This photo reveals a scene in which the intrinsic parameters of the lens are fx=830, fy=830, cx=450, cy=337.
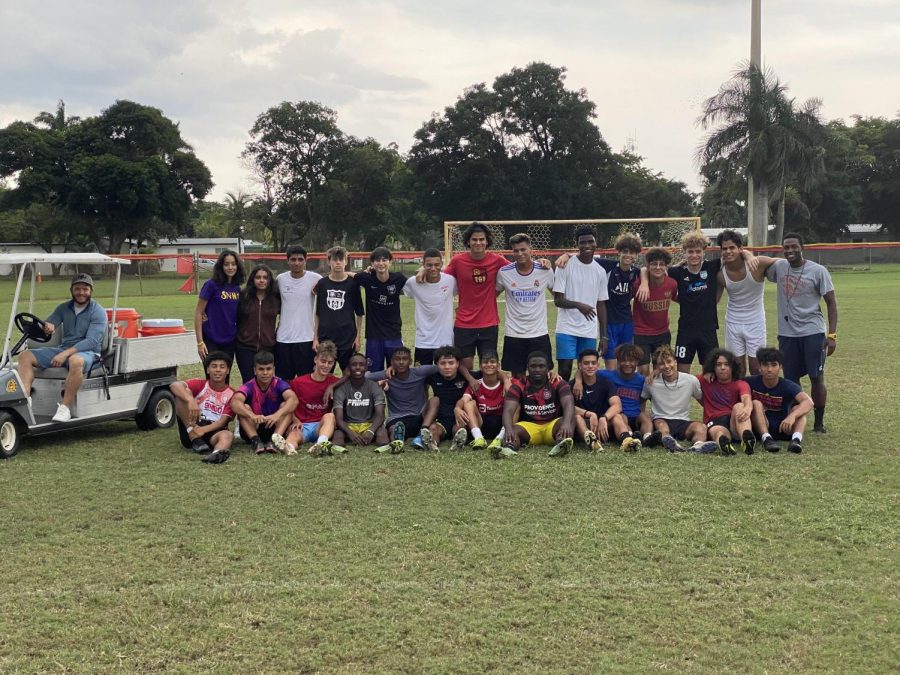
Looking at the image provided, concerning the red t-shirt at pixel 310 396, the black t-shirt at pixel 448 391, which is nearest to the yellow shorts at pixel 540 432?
the black t-shirt at pixel 448 391

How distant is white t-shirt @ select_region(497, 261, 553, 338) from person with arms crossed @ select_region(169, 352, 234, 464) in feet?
8.87

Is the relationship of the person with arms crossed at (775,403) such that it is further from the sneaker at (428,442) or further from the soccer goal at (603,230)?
the soccer goal at (603,230)

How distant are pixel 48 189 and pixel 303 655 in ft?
180

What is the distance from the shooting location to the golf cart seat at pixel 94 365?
7387mm

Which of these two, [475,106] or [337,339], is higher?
[475,106]

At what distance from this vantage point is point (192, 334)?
8.59 meters

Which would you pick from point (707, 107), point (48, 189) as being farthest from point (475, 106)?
point (48, 189)

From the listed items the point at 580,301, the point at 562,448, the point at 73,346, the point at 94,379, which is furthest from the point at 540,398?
the point at 73,346

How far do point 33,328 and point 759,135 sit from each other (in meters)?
40.9

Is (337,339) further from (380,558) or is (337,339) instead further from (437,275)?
(380,558)

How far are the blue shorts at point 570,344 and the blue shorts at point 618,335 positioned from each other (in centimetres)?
24

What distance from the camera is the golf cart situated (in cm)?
709

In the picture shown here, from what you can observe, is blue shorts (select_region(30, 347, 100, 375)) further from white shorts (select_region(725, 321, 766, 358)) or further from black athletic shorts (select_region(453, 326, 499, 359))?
white shorts (select_region(725, 321, 766, 358))

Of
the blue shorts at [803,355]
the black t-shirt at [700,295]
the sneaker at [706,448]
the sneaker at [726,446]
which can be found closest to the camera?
the sneaker at [726,446]
